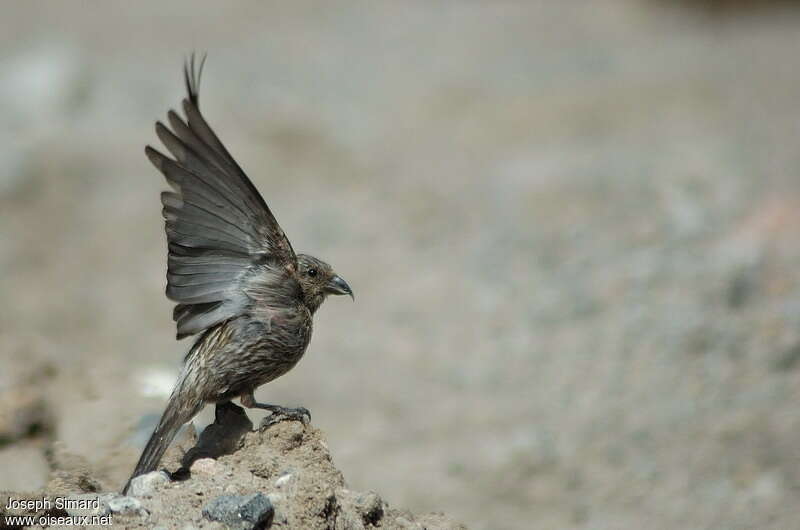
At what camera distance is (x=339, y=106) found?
14.6m

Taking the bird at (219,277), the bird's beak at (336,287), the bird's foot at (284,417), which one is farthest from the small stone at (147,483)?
the bird's beak at (336,287)

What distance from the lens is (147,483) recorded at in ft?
15.0

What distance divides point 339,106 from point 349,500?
10.3 meters

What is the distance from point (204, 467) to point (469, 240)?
7046 mm

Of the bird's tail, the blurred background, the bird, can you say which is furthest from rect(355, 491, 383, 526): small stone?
the blurred background

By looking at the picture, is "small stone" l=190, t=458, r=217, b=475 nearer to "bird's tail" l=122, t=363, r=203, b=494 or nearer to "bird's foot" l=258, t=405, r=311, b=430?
"bird's tail" l=122, t=363, r=203, b=494

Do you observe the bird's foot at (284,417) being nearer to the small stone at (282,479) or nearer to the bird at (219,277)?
the bird at (219,277)

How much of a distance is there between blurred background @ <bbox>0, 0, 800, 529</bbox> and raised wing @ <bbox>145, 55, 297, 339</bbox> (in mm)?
1081

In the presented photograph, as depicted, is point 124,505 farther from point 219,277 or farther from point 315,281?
A: point 315,281

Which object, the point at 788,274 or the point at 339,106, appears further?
the point at 339,106

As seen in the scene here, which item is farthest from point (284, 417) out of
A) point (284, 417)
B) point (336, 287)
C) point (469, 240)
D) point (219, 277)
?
point (469, 240)

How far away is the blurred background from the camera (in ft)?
25.6

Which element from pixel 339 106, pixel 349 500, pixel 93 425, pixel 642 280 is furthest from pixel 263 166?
pixel 349 500

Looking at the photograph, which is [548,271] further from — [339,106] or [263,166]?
[339,106]
